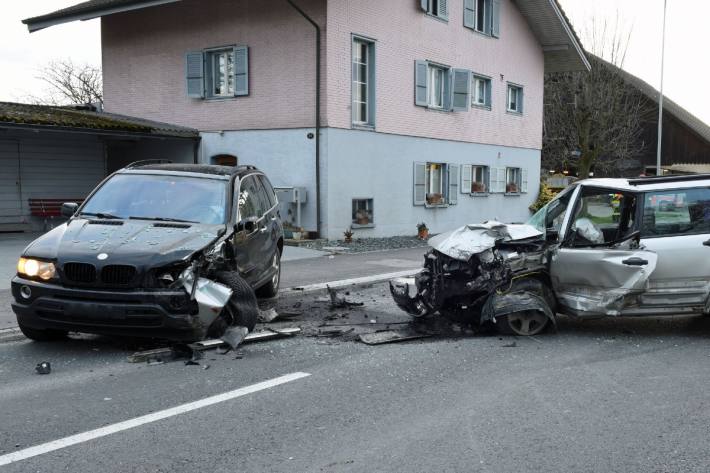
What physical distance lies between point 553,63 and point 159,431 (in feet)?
92.3

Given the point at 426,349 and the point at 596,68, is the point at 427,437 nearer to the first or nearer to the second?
the point at 426,349

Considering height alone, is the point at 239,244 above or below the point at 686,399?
above

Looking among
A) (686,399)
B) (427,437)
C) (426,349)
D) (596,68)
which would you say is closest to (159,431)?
(427,437)

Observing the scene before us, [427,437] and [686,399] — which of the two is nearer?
[427,437]

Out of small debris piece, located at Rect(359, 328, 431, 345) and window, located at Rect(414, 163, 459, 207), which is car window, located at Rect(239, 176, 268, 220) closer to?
small debris piece, located at Rect(359, 328, 431, 345)

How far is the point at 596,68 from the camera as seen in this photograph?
36125 millimetres

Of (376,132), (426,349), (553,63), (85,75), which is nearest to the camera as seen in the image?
(426,349)

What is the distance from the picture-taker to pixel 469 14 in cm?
2395

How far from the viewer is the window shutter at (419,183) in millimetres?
21641

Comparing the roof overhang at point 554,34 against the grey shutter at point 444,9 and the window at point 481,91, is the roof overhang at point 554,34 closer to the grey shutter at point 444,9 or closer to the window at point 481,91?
the window at point 481,91

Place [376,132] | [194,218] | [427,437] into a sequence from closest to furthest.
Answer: [427,437]
[194,218]
[376,132]

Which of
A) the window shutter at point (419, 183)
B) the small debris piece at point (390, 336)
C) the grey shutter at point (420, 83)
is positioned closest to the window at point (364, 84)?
the grey shutter at point (420, 83)

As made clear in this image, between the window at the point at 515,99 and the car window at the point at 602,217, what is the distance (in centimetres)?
2009

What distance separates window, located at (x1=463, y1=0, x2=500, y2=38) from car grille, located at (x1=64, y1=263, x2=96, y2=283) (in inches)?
803
